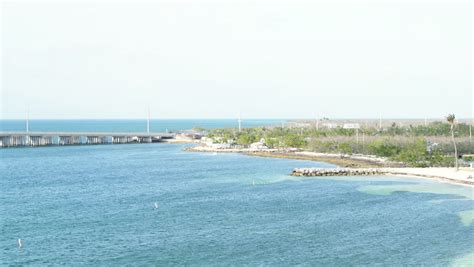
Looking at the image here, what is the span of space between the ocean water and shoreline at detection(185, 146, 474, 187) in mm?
3471

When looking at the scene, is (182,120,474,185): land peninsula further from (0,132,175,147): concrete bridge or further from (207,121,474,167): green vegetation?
(0,132,175,147): concrete bridge

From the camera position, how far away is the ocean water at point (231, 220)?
38.5 metres

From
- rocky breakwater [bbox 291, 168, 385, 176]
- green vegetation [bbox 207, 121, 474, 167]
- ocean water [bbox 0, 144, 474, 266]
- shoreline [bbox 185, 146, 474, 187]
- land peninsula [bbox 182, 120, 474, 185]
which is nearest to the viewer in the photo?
ocean water [bbox 0, 144, 474, 266]

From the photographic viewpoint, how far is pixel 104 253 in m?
39.2

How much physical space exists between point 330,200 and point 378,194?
7223mm

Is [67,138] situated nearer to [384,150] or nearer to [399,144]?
[399,144]

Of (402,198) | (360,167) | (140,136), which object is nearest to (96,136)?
(140,136)

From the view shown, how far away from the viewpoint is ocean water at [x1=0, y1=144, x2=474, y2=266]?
1515 inches

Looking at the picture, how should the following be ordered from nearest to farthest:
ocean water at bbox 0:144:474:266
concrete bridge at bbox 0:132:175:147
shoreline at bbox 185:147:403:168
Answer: ocean water at bbox 0:144:474:266 < shoreline at bbox 185:147:403:168 < concrete bridge at bbox 0:132:175:147

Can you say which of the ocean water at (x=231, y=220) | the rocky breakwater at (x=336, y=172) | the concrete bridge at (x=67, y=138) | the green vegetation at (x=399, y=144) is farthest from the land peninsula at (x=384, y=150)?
the concrete bridge at (x=67, y=138)

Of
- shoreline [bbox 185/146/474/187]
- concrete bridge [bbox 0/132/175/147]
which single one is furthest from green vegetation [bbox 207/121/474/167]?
concrete bridge [bbox 0/132/175/147]

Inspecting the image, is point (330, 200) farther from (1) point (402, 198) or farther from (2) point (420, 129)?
(2) point (420, 129)

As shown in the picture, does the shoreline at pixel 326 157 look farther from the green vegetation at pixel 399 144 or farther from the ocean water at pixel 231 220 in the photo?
the ocean water at pixel 231 220

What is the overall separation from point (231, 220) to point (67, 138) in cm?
12724
